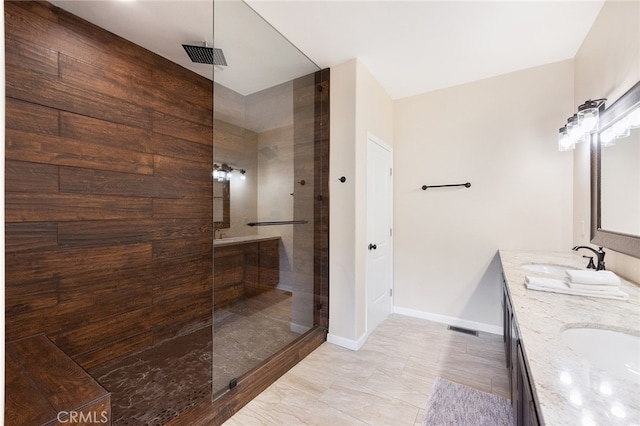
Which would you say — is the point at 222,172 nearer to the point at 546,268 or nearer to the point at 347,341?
the point at 347,341

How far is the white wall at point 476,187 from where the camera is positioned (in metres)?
2.59

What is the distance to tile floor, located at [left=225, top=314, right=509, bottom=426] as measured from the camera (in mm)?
1757

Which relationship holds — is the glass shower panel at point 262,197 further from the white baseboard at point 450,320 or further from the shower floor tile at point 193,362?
the white baseboard at point 450,320

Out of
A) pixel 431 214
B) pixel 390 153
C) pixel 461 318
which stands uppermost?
pixel 390 153

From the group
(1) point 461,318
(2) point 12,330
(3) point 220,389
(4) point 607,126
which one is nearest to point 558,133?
(4) point 607,126

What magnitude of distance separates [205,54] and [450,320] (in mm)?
3712

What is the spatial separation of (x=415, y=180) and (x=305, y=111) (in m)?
1.53

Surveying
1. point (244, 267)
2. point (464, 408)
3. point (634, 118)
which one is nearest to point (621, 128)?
point (634, 118)

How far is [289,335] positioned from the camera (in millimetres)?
2580

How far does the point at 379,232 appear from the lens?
3.04 metres

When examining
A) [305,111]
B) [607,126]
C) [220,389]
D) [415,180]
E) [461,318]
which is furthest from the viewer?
[415,180]

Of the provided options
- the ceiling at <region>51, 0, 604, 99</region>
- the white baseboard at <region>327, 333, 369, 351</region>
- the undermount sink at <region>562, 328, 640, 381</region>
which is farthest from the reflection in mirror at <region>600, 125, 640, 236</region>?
the white baseboard at <region>327, 333, 369, 351</region>

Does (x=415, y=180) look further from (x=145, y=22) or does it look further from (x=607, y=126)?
(x=145, y=22)

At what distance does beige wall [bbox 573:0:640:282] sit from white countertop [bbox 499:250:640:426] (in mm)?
586
